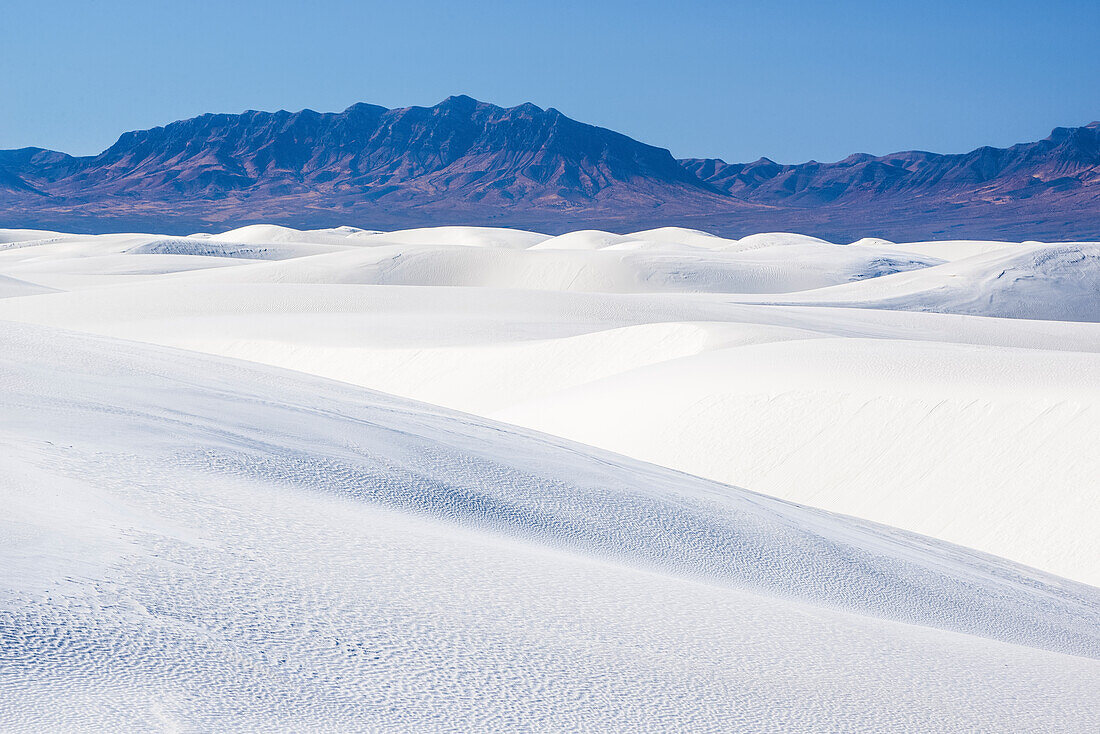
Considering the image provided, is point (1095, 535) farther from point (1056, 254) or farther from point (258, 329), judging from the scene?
point (1056, 254)

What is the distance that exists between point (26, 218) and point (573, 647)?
202 m

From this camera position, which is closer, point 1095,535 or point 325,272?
point 1095,535

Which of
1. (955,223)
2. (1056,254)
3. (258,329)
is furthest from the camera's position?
(955,223)

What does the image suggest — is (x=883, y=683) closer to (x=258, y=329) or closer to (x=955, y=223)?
(x=258, y=329)

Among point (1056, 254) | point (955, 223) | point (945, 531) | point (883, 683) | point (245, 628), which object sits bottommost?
point (945, 531)

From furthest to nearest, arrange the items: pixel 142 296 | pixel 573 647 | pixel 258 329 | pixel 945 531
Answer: pixel 142 296, pixel 258 329, pixel 945 531, pixel 573 647

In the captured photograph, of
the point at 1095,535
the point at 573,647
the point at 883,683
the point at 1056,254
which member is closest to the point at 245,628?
the point at 573,647

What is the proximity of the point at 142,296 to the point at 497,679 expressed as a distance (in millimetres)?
25725

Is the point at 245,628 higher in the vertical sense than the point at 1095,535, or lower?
higher

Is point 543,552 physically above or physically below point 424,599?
below

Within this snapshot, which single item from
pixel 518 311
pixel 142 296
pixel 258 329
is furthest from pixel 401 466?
pixel 142 296

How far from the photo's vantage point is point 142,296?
26.3 meters

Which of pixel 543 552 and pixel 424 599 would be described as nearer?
pixel 424 599

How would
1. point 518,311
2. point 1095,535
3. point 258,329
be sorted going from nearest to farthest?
point 1095,535
point 258,329
point 518,311
